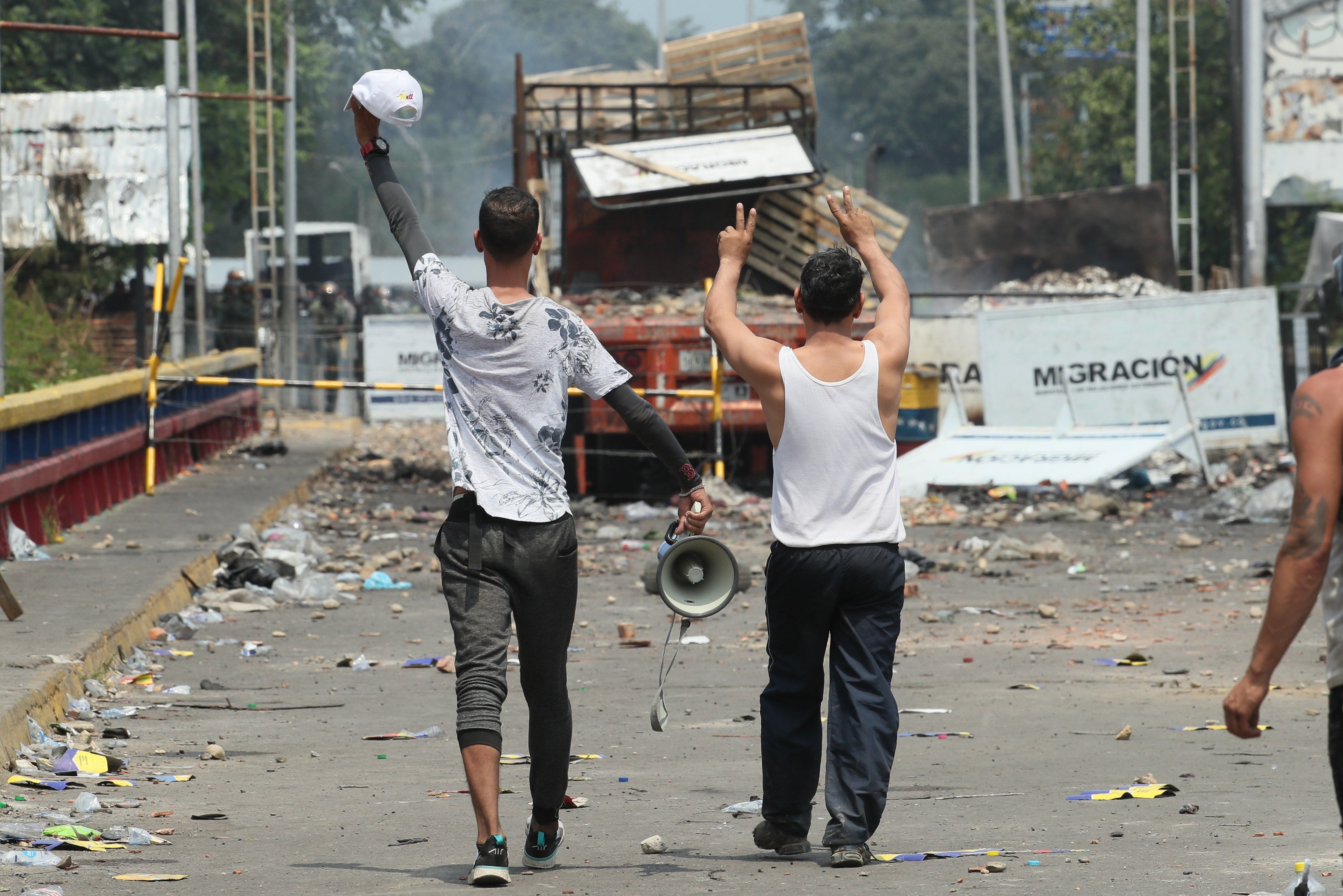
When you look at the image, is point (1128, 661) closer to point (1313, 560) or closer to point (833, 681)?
point (833, 681)

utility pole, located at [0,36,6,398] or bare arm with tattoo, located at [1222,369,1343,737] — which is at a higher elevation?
utility pole, located at [0,36,6,398]

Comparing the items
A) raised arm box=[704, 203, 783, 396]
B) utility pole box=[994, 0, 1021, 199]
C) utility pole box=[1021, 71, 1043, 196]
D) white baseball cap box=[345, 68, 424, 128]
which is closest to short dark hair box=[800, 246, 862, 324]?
raised arm box=[704, 203, 783, 396]

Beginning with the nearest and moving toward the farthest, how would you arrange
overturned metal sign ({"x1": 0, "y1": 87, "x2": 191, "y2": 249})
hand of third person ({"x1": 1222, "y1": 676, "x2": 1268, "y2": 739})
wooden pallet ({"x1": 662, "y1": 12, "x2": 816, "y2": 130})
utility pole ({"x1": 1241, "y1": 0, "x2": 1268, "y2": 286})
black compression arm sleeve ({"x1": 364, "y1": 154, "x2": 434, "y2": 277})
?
hand of third person ({"x1": 1222, "y1": 676, "x2": 1268, "y2": 739}), black compression arm sleeve ({"x1": 364, "y1": 154, "x2": 434, "y2": 277}), wooden pallet ({"x1": 662, "y1": 12, "x2": 816, "y2": 130}), overturned metal sign ({"x1": 0, "y1": 87, "x2": 191, "y2": 249}), utility pole ({"x1": 1241, "y1": 0, "x2": 1268, "y2": 286})

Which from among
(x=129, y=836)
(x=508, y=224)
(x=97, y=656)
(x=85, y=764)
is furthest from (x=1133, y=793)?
(x=97, y=656)

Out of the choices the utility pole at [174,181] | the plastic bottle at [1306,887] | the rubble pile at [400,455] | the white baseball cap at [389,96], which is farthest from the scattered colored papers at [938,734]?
the utility pole at [174,181]

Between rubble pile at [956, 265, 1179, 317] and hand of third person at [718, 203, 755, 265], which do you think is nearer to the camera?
hand of third person at [718, 203, 755, 265]

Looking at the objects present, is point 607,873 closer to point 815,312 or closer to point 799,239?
point 815,312

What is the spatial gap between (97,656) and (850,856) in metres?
3.95

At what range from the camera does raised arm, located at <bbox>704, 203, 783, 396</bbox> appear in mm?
4449

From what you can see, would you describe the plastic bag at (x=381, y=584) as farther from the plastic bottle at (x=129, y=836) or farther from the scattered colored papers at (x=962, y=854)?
the scattered colored papers at (x=962, y=854)

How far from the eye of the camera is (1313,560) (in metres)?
3.04

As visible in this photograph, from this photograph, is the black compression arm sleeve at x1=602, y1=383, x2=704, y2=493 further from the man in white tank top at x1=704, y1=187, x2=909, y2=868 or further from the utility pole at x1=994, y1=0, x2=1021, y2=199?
the utility pole at x1=994, y1=0, x2=1021, y2=199

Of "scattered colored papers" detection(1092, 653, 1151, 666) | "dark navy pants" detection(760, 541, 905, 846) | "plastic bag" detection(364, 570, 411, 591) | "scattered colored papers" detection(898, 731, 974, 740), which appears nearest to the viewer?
"dark navy pants" detection(760, 541, 905, 846)

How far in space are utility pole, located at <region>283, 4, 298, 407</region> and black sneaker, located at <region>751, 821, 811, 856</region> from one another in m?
20.0
